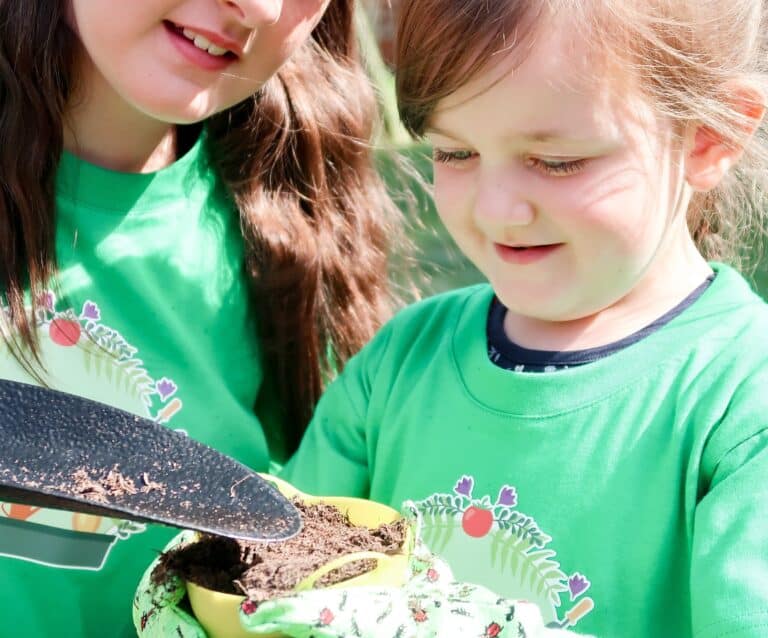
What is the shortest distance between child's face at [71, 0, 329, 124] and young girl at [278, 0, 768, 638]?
0.25 metres

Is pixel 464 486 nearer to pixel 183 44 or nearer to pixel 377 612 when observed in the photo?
pixel 377 612

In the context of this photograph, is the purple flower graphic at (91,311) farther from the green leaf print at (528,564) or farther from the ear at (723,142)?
the ear at (723,142)

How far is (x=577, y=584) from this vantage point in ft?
3.76

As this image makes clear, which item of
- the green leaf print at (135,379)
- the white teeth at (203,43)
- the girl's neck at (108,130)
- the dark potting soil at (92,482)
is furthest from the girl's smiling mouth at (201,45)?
the dark potting soil at (92,482)

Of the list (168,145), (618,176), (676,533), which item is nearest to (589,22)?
(618,176)

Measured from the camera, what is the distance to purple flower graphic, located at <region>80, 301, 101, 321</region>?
1468mm


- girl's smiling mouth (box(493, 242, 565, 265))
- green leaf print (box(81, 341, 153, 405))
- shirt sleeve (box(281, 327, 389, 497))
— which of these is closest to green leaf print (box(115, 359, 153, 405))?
green leaf print (box(81, 341, 153, 405))

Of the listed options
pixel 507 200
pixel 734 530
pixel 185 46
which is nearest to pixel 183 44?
pixel 185 46

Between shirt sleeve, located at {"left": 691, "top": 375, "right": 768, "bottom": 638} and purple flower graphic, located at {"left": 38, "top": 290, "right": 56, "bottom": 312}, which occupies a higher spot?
purple flower graphic, located at {"left": 38, "top": 290, "right": 56, "bottom": 312}

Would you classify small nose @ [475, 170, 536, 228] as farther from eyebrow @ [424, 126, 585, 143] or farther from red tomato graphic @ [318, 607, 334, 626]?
red tomato graphic @ [318, 607, 334, 626]

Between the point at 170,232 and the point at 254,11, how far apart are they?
347 mm

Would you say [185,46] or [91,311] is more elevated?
[185,46]

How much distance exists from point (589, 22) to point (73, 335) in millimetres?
736

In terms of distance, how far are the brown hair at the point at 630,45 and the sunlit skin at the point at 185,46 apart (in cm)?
23
